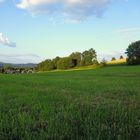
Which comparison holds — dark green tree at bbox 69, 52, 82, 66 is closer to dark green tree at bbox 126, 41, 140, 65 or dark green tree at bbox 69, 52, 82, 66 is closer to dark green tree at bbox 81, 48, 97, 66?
dark green tree at bbox 81, 48, 97, 66

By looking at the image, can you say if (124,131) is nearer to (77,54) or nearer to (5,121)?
(5,121)

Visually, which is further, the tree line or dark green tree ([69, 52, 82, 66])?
dark green tree ([69, 52, 82, 66])

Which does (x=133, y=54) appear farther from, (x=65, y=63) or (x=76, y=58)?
(x=65, y=63)

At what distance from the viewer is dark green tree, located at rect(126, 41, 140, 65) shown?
419ft

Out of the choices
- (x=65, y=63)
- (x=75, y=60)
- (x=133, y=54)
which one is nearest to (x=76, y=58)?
(x=75, y=60)

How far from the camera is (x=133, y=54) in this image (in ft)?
424

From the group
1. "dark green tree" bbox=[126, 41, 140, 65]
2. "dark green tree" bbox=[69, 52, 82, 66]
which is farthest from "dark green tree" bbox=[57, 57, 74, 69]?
"dark green tree" bbox=[126, 41, 140, 65]

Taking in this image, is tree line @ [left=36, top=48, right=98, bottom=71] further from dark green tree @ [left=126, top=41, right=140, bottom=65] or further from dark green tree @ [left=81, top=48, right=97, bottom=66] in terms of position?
dark green tree @ [left=126, top=41, right=140, bottom=65]

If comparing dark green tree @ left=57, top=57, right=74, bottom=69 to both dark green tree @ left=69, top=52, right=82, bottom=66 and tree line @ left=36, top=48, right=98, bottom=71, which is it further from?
dark green tree @ left=69, top=52, right=82, bottom=66

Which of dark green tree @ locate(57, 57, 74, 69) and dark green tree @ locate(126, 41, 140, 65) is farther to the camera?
dark green tree @ locate(57, 57, 74, 69)

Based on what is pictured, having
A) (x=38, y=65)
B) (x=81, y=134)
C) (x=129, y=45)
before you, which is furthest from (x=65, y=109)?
Answer: (x=38, y=65)

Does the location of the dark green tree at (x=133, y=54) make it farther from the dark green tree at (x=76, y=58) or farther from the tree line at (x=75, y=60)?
the dark green tree at (x=76, y=58)

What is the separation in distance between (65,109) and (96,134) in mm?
3669

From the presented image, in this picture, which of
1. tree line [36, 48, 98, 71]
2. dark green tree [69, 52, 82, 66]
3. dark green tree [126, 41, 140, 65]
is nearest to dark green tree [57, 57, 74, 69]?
tree line [36, 48, 98, 71]
